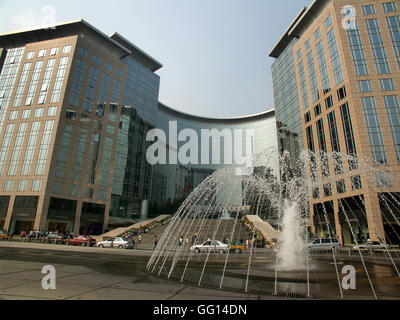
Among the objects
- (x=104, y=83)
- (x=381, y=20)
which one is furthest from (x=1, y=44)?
(x=381, y=20)

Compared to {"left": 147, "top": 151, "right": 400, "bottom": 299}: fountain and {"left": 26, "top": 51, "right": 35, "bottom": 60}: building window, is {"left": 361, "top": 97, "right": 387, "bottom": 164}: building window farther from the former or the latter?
{"left": 26, "top": 51, "right": 35, "bottom": 60}: building window

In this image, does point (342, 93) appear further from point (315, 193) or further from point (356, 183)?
point (315, 193)

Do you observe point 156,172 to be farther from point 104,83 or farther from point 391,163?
point 391,163

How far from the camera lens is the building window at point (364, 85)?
42.9m

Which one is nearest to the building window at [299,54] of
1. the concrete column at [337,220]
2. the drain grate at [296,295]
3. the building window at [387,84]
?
the building window at [387,84]

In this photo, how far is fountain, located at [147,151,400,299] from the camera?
787cm

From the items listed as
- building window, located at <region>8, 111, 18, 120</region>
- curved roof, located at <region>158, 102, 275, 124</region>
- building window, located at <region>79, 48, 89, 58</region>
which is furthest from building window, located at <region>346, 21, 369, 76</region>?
building window, located at <region>8, 111, 18, 120</region>

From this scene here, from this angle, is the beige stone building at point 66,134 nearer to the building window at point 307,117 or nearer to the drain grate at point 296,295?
the building window at point 307,117

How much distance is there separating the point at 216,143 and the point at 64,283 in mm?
118064

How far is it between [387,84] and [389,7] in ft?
51.1

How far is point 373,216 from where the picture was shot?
36688 millimetres

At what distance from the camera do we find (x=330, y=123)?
159 ft

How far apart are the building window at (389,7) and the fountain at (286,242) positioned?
92.1 feet

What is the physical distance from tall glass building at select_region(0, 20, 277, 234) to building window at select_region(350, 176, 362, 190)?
172ft
